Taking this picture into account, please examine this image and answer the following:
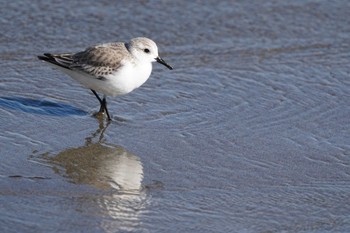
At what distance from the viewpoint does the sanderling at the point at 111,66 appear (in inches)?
271

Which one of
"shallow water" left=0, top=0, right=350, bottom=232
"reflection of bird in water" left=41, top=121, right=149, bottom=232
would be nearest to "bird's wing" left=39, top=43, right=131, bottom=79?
"shallow water" left=0, top=0, right=350, bottom=232

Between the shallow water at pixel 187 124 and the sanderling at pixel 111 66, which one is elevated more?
the sanderling at pixel 111 66

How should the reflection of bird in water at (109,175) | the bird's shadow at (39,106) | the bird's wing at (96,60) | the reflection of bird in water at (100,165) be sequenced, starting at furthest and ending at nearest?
the bird's wing at (96,60)
the bird's shadow at (39,106)
the reflection of bird in water at (100,165)
the reflection of bird in water at (109,175)

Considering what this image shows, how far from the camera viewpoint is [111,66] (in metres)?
6.95

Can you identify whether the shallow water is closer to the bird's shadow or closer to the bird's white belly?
the bird's shadow

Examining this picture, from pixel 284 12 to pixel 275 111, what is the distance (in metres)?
2.51

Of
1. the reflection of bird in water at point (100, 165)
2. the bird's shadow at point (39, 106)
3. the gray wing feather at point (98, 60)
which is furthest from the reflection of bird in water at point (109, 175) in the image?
the gray wing feather at point (98, 60)

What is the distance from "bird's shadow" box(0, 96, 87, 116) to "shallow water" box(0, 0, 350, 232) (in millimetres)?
18

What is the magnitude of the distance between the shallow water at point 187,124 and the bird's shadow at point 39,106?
2 centimetres

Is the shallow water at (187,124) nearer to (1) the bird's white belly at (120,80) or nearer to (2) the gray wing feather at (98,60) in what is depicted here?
(1) the bird's white belly at (120,80)

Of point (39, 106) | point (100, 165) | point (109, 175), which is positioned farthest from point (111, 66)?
point (109, 175)

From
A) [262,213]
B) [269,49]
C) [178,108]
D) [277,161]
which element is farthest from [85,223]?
[269,49]

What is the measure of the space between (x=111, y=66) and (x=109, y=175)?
154 centimetres

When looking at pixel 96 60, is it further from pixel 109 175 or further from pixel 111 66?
pixel 109 175
